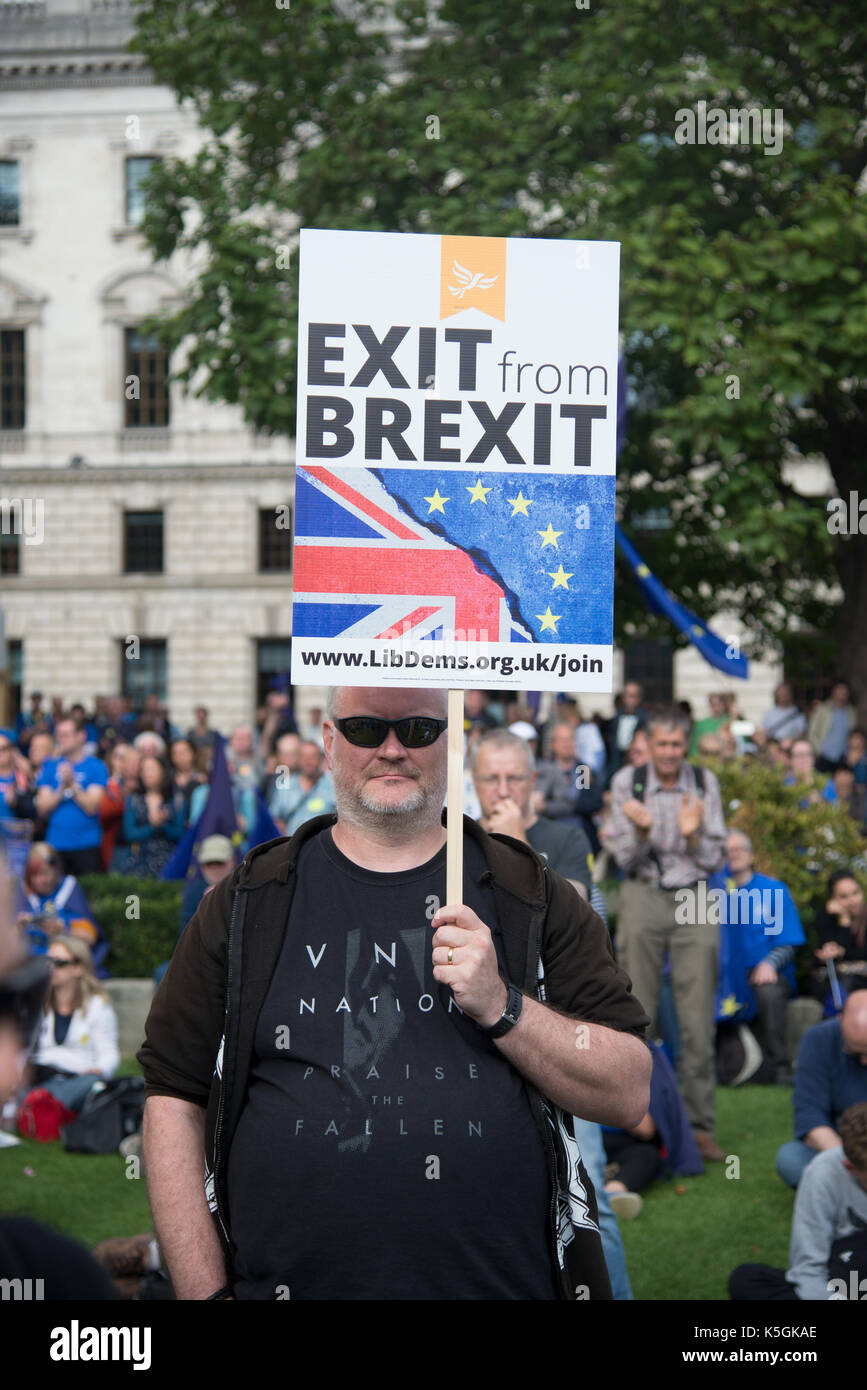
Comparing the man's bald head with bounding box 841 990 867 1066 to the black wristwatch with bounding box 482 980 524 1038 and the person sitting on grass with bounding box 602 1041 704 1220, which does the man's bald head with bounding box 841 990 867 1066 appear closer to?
the person sitting on grass with bounding box 602 1041 704 1220

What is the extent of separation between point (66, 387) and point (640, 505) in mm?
26032

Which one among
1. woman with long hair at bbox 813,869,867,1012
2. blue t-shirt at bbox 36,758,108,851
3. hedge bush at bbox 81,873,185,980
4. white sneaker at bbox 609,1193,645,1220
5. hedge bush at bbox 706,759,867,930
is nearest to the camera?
white sneaker at bbox 609,1193,645,1220

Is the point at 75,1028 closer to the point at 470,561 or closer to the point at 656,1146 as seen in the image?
the point at 656,1146

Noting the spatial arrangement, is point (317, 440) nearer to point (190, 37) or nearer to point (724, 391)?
point (724, 391)

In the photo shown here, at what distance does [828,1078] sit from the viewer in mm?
7039

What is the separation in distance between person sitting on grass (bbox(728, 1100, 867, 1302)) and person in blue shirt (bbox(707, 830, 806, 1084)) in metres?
3.30

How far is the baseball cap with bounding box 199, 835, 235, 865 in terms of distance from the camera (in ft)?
29.0

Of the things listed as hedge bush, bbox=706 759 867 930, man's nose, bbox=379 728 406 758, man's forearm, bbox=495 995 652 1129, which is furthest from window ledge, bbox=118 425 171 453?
man's forearm, bbox=495 995 652 1129

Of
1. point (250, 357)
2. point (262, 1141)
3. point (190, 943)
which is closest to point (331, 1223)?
point (262, 1141)

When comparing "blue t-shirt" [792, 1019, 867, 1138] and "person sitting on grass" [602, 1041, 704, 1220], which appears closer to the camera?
"blue t-shirt" [792, 1019, 867, 1138]

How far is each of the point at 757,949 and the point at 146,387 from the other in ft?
117

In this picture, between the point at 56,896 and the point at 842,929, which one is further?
the point at 56,896

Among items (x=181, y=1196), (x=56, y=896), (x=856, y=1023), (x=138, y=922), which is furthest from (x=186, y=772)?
(x=181, y=1196)
